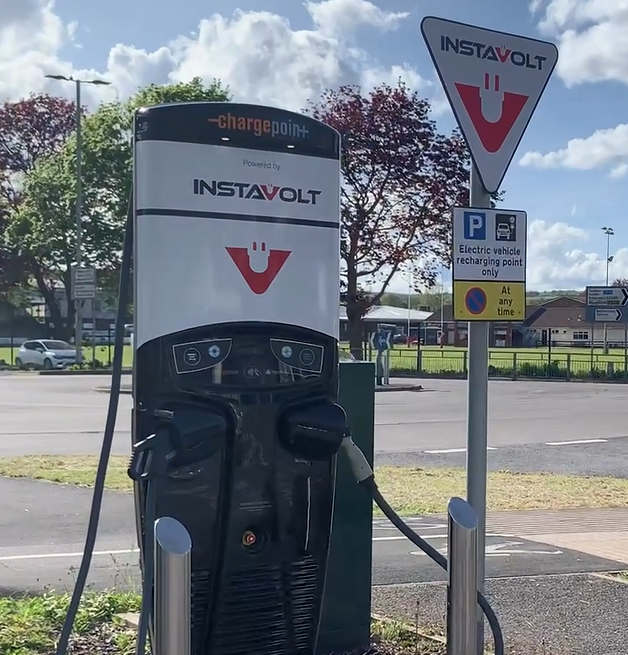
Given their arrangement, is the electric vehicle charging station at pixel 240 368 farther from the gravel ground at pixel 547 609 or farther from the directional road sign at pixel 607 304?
the directional road sign at pixel 607 304

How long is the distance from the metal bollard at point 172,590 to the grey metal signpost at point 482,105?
160 centimetres

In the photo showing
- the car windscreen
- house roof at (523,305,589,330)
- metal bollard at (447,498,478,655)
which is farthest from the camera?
house roof at (523,305,589,330)

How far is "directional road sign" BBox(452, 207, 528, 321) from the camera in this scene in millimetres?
4160

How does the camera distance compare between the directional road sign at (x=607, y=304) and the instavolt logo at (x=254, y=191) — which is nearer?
the instavolt logo at (x=254, y=191)

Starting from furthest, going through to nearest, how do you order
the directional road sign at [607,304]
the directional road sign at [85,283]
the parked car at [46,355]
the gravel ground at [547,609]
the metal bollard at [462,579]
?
the parked car at [46,355] → the directional road sign at [607,304] → the directional road sign at [85,283] → the gravel ground at [547,609] → the metal bollard at [462,579]


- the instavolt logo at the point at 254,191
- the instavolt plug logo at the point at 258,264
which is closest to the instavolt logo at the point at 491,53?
the instavolt logo at the point at 254,191

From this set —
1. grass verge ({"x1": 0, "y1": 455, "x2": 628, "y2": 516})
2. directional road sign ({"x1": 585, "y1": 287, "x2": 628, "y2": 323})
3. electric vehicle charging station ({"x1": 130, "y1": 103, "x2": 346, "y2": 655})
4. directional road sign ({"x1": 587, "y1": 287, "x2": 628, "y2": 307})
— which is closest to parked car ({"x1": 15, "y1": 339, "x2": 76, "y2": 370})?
directional road sign ({"x1": 585, "y1": 287, "x2": 628, "y2": 323})

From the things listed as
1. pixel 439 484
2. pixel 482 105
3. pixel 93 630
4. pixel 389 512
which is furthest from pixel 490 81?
pixel 439 484

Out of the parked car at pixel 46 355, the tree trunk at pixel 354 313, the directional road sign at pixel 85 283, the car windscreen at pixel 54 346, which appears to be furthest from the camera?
the car windscreen at pixel 54 346

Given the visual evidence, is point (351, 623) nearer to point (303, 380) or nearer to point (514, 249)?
point (303, 380)

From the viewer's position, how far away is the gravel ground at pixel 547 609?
5.01 meters

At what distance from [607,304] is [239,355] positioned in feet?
116

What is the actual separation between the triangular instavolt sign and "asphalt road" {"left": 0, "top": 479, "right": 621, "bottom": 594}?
10.7 feet

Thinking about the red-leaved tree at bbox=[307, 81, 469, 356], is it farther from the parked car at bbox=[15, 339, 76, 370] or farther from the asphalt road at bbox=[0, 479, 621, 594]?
the asphalt road at bbox=[0, 479, 621, 594]
